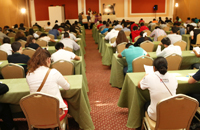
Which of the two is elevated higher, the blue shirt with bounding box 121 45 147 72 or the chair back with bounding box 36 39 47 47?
the chair back with bounding box 36 39 47 47

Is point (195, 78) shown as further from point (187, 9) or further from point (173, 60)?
point (187, 9)

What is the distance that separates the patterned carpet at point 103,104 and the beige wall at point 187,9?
12.3 m

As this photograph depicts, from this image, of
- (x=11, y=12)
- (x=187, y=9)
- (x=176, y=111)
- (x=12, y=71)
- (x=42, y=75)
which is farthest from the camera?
(x=187, y=9)

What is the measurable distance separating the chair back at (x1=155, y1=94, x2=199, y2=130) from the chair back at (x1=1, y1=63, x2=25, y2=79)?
2.34 meters

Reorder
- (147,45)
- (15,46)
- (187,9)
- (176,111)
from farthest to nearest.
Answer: (187,9), (147,45), (15,46), (176,111)

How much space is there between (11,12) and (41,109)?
13.3 m

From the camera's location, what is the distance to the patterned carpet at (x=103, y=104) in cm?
313

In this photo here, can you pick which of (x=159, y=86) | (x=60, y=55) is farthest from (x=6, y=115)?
(x=159, y=86)

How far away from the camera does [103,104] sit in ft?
12.5

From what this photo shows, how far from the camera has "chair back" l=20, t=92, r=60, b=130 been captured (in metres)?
2.11

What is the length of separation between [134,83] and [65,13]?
57.5ft

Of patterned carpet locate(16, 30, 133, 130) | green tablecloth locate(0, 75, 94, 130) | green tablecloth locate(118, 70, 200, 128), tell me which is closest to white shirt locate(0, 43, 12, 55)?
patterned carpet locate(16, 30, 133, 130)

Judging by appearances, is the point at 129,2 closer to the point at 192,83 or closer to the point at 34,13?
the point at 34,13

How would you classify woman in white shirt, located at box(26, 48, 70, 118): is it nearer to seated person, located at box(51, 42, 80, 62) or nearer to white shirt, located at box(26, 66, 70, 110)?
white shirt, located at box(26, 66, 70, 110)
